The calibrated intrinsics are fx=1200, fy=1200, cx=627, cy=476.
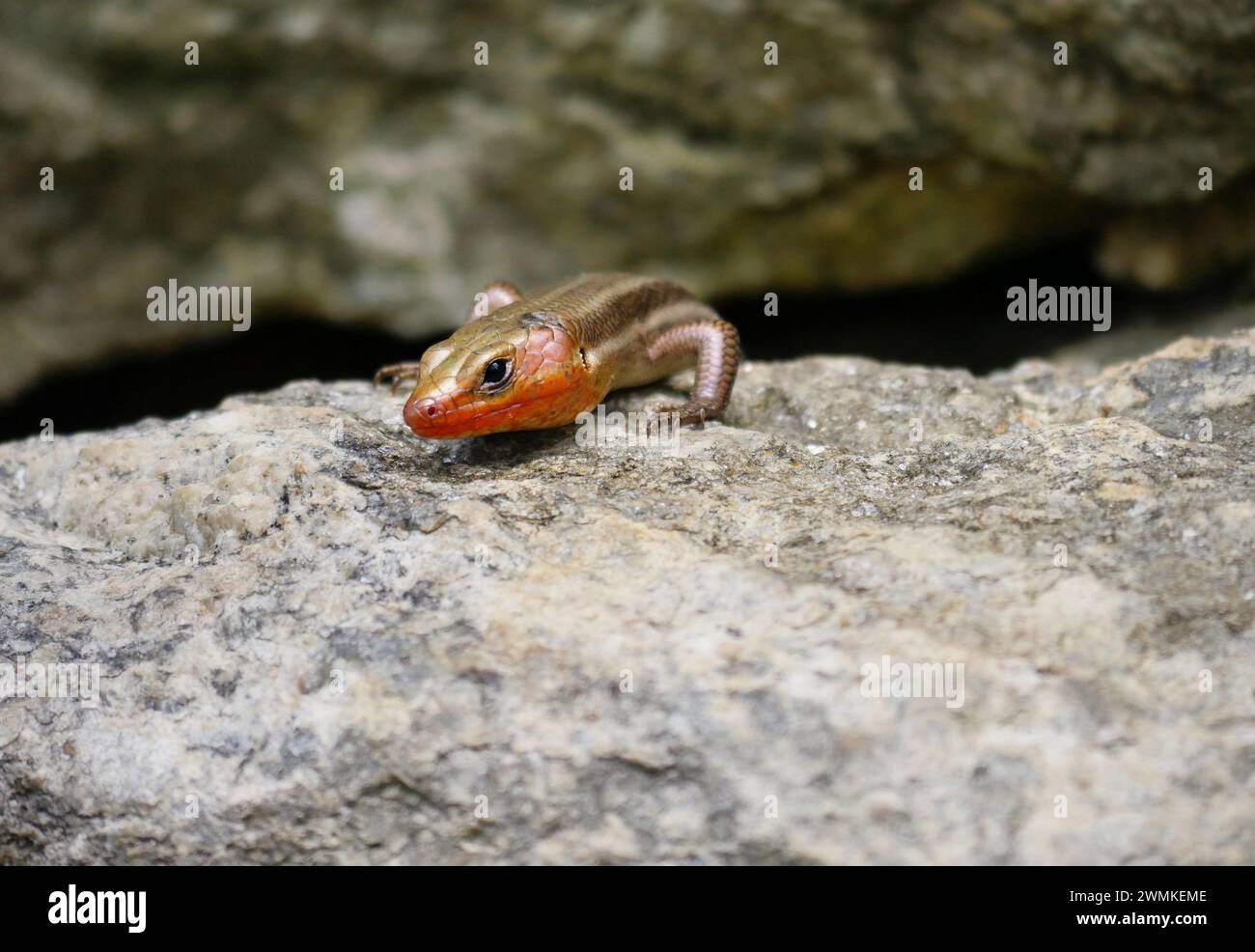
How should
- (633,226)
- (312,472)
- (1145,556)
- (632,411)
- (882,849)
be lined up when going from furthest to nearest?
(633,226)
(632,411)
(312,472)
(1145,556)
(882,849)

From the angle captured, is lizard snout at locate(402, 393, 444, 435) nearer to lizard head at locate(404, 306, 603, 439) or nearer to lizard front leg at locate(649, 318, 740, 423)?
lizard head at locate(404, 306, 603, 439)

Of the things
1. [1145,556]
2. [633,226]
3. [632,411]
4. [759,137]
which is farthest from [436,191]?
[1145,556]

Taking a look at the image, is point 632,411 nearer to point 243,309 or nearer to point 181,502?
point 181,502

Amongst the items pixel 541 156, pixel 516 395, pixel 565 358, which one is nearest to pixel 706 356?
pixel 565 358

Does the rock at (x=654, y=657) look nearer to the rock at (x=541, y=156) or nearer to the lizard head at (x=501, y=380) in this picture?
A: the lizard head at (x=501, y=380)

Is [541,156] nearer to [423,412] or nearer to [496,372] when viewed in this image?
[496,372]

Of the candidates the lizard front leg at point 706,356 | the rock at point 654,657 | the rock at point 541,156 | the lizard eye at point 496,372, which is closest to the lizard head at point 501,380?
the lizard eye at point 496,372

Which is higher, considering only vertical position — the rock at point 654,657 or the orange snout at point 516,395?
the orange snout at point 516,395
